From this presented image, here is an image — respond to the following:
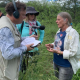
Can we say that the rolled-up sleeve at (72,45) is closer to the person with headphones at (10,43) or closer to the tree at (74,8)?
the person with headphones at (10,43)

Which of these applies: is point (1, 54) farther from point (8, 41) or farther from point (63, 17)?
point (63, 17)

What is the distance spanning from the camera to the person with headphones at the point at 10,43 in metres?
1.19

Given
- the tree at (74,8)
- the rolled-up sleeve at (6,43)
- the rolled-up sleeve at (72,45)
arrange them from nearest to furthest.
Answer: the rolled-up sleeve at (6,43) → the rolled-up sleeve at (72,45) → the tree at (74,8)

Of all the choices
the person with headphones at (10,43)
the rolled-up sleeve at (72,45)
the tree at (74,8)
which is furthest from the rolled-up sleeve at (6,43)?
the tree at (74,8)

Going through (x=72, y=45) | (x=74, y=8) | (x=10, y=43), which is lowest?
(x=72, y=45)

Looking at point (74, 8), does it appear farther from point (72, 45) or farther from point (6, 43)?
point (6, 43)

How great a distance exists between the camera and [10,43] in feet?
4.02

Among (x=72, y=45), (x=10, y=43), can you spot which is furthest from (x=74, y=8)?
(x=10, y=43)

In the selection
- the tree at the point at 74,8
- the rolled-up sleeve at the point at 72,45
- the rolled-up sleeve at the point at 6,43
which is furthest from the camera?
the tree at the point at 74,8

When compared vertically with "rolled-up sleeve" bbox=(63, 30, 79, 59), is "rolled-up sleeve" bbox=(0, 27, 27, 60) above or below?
above

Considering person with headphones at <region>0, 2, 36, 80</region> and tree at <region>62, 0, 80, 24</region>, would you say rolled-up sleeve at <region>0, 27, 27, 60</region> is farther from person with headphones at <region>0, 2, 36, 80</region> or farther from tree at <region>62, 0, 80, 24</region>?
tree at <region>62, 0, 80, 24</region>

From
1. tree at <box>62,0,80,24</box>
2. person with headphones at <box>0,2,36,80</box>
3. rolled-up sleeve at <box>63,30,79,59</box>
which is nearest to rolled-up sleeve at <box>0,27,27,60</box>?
person with headphones at <box>0,2,36,80</box>

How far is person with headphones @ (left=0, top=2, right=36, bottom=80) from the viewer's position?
3.92 feet

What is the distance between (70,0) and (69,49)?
4.93 meters
